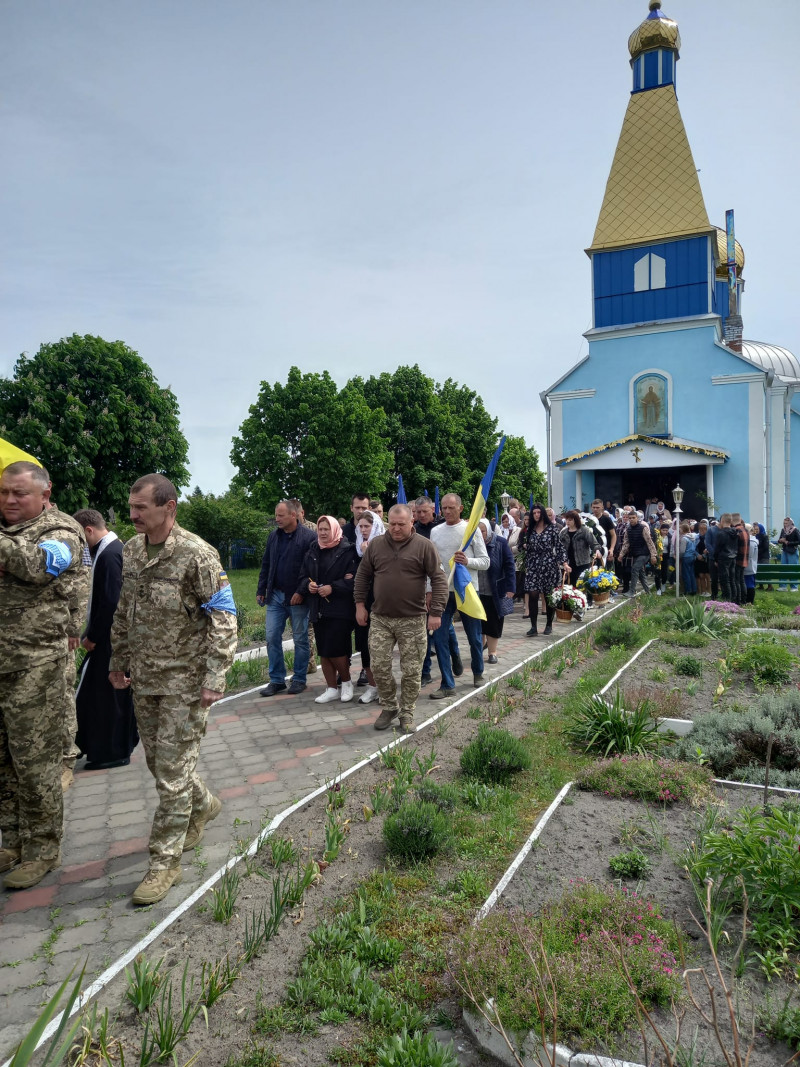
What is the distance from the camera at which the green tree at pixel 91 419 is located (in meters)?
→ 29.0

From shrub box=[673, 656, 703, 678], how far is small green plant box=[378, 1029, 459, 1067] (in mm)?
6426

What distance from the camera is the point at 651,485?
3181cm

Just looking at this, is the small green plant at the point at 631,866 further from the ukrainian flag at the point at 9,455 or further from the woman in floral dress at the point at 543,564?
the woman in floral dress at the point at 543,564

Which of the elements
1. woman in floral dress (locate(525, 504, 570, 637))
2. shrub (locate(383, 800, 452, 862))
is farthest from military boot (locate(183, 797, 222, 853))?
woman in floral dress (locate(525, 504, 570, 637))

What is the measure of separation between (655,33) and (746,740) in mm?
37857

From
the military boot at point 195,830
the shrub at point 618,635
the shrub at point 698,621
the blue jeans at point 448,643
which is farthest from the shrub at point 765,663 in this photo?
the military boot at point 195,830

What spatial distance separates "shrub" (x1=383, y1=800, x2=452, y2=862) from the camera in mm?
4086

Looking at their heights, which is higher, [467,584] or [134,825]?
[467,584]

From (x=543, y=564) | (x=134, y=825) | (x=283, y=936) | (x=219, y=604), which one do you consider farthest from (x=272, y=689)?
(x=543, y=564)

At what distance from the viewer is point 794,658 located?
8148mm

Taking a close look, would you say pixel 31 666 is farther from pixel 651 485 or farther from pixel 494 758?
pixel 651 485

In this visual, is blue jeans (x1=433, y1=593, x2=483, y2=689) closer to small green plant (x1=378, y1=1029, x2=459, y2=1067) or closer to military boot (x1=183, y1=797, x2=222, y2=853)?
military boot (x1=183, y1=797, x2=222, y2=853)

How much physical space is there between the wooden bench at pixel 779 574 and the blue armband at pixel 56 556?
16.0 m

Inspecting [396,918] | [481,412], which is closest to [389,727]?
[396,918]
